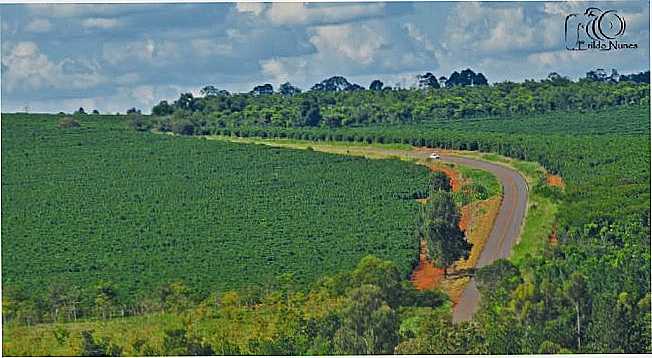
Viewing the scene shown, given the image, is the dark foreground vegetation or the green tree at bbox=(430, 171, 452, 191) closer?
the dark foreground vegetation

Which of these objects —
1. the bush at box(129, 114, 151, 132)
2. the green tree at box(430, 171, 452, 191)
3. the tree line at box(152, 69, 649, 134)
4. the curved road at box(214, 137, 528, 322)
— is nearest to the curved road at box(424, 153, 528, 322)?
the curved road at box(214, 137, 528, 322)

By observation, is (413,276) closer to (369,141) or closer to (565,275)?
(565,275)

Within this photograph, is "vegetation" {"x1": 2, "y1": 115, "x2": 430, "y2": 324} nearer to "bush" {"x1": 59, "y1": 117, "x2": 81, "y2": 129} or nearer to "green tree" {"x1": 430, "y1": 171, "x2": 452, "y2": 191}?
"green tree" {"x1": 430, "y1": 171, "x2": 452, "y2": 191}

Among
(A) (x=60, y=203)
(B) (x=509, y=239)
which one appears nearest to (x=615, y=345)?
(B) (x=509, y=239)

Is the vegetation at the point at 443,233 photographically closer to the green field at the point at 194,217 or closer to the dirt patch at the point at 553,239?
the green field at the point at 194,217

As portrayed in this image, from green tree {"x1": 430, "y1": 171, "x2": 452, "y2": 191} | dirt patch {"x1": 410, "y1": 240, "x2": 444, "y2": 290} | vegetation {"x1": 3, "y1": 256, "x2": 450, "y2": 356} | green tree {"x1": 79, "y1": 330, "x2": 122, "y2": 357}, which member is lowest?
green tree {"x1": 79, "y1": 330, "x2": 122, "y2": 357}

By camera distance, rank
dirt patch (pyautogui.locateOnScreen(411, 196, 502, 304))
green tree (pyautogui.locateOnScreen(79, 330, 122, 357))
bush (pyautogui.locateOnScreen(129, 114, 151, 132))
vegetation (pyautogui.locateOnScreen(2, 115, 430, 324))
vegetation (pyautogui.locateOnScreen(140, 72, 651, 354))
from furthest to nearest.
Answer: bush (pyautogui.locateOnScreen(129, 114, 151, 132)), vegetation (pyautogui.locateOnScreen(2, 115, 430, 324)), dirt patch (pyautogui.locateOnScreen(411, 196, 502, 304)), green tree (pyautogui.locateOnScreen(79, 330, 122, 357)), vegetation (pyautogui.locateOnScreen(140, 72, 651, 354))

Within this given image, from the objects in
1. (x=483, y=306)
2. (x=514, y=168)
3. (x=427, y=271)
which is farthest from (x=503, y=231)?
(x=514, y=168)
